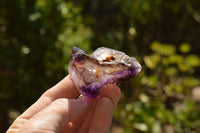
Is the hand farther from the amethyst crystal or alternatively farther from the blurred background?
the blurred background

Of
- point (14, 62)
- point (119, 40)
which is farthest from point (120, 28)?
point (14, 62)

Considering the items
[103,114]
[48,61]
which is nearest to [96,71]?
[103,114]

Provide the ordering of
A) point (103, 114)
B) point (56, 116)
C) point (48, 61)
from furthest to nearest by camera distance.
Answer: point (48, 61) → point (103, 114) → point (56, 116)

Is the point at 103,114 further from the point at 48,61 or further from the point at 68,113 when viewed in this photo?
the point at 48,61

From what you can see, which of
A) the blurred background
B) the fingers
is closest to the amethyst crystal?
the fingers

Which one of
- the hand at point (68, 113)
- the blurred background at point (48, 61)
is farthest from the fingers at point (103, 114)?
the blurred background at point (48, 61)

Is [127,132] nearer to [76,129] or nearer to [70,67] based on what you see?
[76,129]

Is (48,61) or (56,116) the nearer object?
(56,116)
